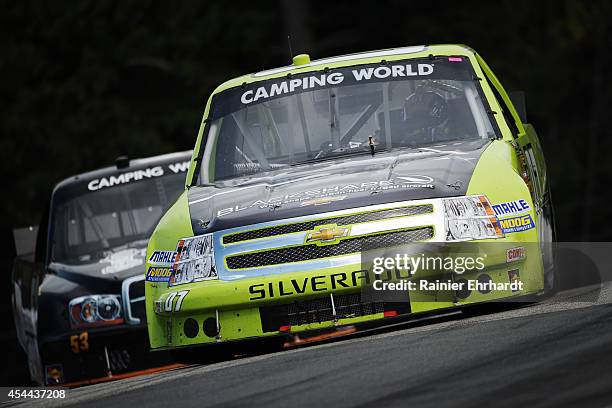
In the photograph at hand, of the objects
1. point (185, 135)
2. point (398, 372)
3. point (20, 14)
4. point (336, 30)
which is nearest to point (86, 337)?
point (398, 372)

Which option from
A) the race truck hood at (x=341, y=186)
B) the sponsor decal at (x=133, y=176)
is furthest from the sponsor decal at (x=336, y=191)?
the sponsor decal at (x=133, y=176)

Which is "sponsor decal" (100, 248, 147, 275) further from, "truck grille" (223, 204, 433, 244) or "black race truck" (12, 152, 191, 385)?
"truck grille" (223, 204, 433, 244)

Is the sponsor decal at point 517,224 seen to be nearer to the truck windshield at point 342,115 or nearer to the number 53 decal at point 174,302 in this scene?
the truck windshield at point 342,115

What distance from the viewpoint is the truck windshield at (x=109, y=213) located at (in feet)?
36.6

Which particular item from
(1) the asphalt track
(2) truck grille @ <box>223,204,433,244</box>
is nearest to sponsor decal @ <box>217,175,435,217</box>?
(2) truck grille @ <box>223,204,433,244</box>

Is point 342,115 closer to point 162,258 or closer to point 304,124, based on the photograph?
point 304,124

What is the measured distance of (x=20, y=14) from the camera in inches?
915

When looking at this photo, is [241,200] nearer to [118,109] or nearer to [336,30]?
[118,109]

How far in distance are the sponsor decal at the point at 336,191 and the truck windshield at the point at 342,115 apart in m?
0.91

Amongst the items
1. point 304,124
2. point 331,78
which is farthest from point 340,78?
point 304,124

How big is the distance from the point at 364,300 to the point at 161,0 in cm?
1983

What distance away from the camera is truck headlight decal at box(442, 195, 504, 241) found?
6922mm

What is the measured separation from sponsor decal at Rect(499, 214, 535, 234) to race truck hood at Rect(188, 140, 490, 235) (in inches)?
10.2

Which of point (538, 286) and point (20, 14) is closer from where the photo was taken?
point (538, 286)
